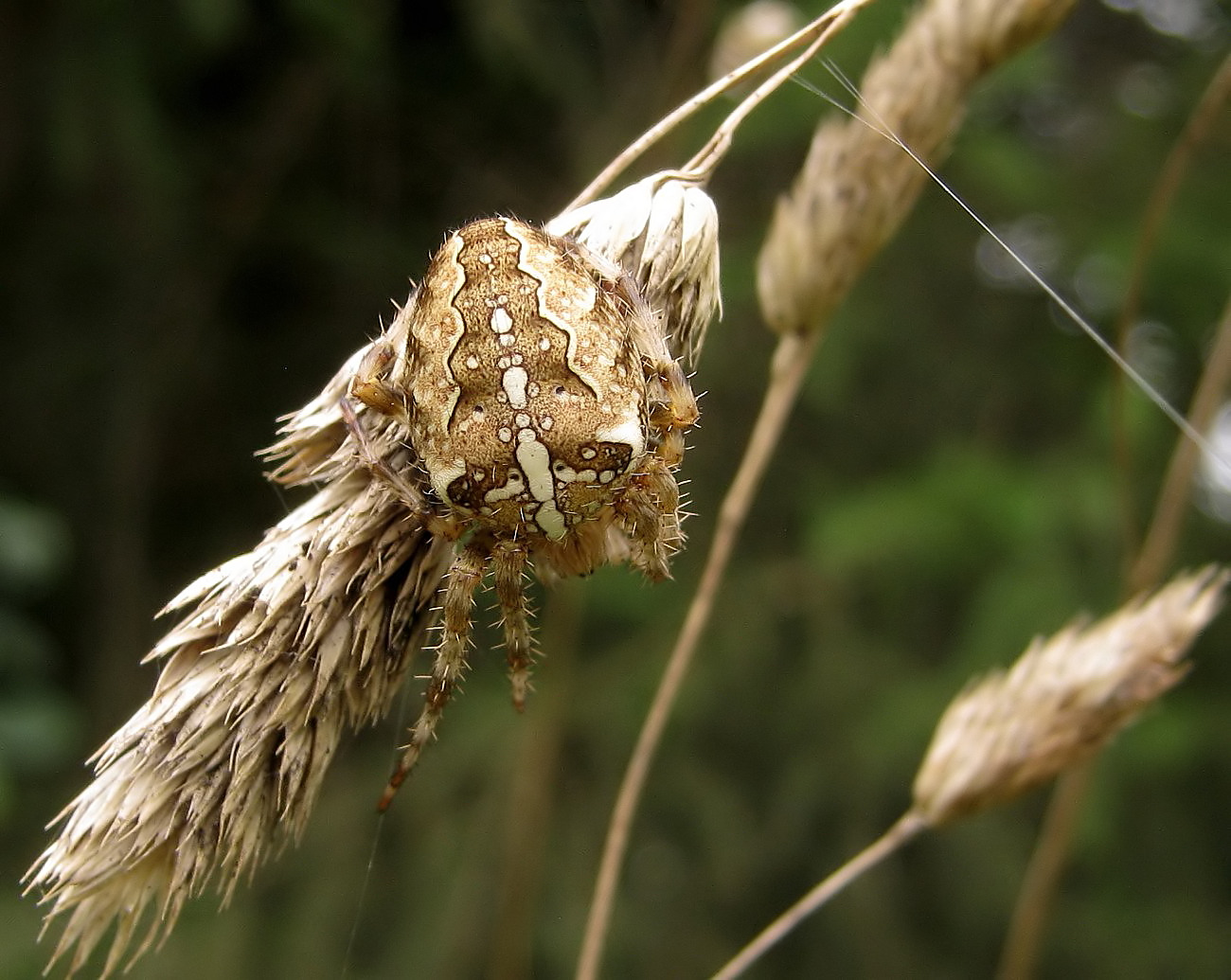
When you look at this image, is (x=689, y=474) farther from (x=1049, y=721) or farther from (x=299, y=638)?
(x=299, y=638)

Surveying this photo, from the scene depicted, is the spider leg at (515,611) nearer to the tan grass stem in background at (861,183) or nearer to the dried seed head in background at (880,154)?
the tan grass stem in background at (861,183)

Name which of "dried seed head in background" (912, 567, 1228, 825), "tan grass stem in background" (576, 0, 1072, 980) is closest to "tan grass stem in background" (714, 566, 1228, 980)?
"dried seed head in background" (912, 567, 1228, 825)

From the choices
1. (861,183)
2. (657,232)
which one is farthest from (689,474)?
(657,232)

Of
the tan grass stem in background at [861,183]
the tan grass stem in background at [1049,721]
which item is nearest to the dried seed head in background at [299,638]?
the tan grass stem in background at [861,183]

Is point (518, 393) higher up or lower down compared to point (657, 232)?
lower down

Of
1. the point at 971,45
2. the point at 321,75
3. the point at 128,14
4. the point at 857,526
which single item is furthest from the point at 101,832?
the point at 321,75

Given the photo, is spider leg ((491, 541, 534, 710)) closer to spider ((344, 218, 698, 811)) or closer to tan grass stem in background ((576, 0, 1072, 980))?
spider ((344, 218, 698, 811))

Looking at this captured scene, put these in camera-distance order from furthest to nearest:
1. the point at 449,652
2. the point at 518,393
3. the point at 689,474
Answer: the point at 689,474 → the point at 449,652 → the point at 518,393
